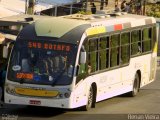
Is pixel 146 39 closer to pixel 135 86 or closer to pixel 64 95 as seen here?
pixel 135 86

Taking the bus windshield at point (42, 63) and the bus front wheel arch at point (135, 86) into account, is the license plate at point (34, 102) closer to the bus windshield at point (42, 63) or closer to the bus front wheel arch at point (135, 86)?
the bus windshield at point (42, 63)

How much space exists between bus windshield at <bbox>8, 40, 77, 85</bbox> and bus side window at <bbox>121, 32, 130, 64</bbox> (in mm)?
4194

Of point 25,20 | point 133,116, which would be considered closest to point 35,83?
point 133,116

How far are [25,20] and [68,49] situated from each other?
5.48 meters

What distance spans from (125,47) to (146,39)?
2.62 m

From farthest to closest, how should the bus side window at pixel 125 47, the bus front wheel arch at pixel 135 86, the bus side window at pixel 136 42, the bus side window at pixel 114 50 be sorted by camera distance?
1. the bus front wheel arch at pixel 135 86
2. the bus side window at pixel 136 42
3. the bus side window at pixel 125 47
4. the bus side window at pixel 114 50

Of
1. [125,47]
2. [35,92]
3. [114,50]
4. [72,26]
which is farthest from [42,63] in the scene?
[125,47]

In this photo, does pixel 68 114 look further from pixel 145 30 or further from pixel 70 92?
pixel 145 30

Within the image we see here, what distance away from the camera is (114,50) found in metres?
22.2

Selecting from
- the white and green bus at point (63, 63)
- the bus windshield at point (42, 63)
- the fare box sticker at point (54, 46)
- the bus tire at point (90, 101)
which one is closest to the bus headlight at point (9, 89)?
the white and green bus at point (63, 63)

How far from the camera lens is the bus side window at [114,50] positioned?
22.0 metres

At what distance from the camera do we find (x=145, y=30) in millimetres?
25453

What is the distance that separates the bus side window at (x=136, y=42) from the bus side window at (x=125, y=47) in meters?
0.45

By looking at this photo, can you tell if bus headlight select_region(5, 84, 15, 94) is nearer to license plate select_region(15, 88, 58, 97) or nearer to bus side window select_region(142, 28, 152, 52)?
license plate select_region(15, 88, 58, 97)
